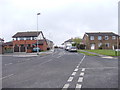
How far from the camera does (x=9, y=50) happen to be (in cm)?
4266

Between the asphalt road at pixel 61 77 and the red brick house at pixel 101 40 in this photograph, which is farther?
the red brick house at pixel 101 40

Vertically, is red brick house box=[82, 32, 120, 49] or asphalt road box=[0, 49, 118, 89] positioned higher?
red brick house box=[82, 32, 120, 49]

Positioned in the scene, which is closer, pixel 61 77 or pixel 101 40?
pixel 61 77

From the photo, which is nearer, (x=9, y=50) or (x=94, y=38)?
(x=9, y=50)

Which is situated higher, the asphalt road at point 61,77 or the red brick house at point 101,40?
the red brick house at point 101,40

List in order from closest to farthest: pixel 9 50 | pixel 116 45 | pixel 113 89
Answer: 1. pixel 113 89
2. pixel 9 50
3. pixel 116 45

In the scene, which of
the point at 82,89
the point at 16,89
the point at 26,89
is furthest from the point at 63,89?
the point at 16,89

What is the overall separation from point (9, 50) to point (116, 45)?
127 ft

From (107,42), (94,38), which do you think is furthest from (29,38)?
(107,42)

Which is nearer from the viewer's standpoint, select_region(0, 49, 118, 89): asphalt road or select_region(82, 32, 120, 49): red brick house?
select_region(0, 49, 118, 89): asphalt road

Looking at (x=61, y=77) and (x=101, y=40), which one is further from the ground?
(x=101, y=40)

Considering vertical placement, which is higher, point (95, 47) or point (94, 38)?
point (94, 38)

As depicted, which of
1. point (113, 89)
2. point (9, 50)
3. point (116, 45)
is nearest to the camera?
point (113, 89)

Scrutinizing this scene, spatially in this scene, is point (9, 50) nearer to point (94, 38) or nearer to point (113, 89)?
point (94, 38)
